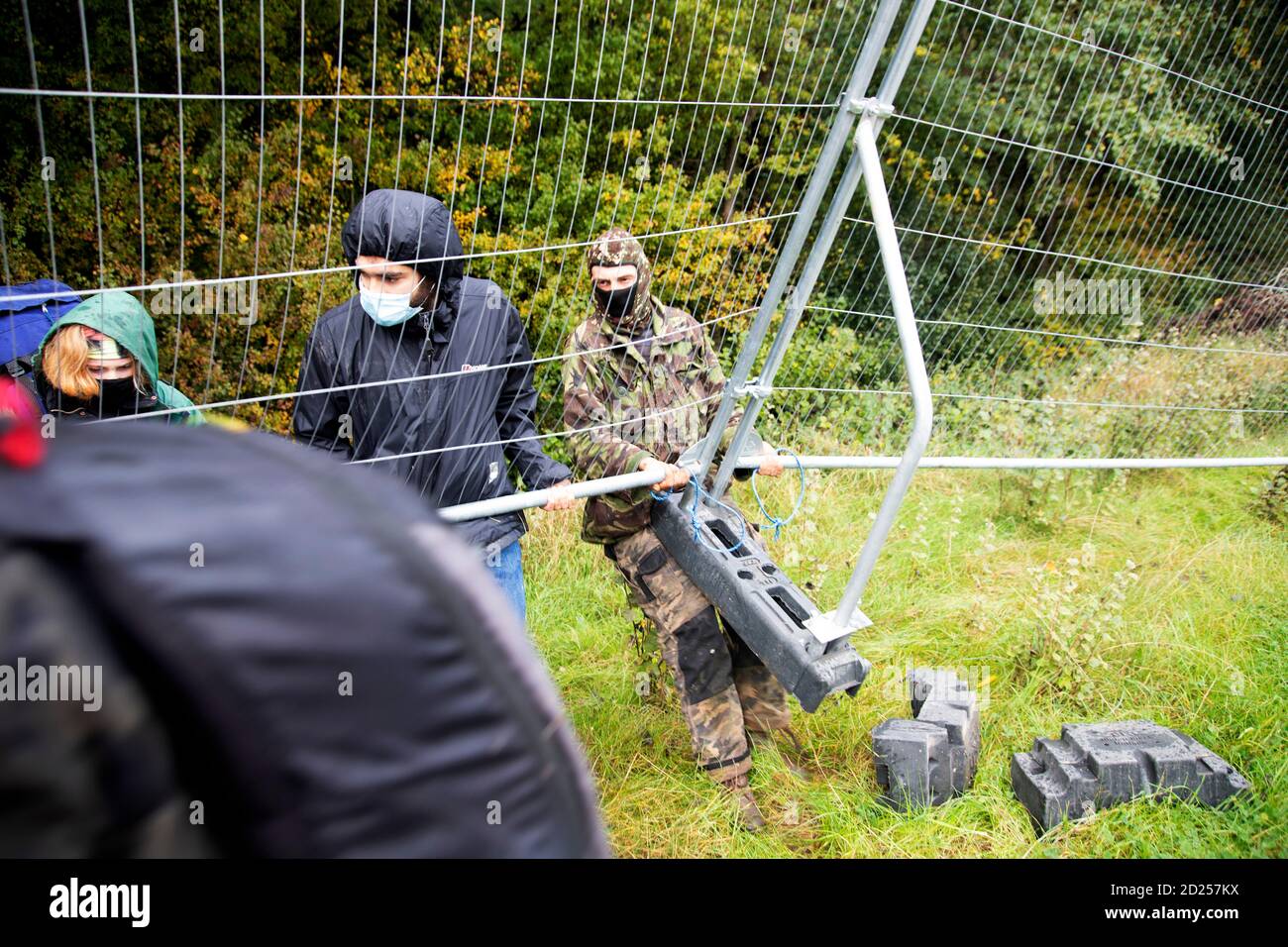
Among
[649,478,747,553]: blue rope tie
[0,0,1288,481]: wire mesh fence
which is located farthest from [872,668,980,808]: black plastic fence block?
[0,0,1288,481]: wire mesh fence

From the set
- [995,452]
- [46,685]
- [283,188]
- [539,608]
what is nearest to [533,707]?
[46,685]

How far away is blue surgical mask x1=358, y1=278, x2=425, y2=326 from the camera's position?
259 centimetres

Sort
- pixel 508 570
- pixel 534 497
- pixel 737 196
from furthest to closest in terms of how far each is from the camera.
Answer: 1. pixel 737 196
2. pixel 508 570
3. pixel 534 497

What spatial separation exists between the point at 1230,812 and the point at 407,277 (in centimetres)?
307

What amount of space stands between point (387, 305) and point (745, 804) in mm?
1916

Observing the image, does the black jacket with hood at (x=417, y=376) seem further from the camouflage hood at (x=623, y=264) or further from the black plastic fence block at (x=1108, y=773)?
the black plastic fence block at (x=1108, y=773)

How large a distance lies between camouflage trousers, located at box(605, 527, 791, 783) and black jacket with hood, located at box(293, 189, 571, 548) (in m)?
0.50

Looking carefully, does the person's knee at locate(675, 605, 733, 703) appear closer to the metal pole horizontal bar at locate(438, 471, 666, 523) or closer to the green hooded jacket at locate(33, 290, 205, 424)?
the metal pole horizontal bar at locate(438, 471, 666, 523)

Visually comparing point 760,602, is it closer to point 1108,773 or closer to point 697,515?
point 697,515

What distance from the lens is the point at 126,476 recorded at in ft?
1.82

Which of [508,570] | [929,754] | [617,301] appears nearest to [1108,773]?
[929,754]

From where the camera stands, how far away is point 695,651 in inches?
121

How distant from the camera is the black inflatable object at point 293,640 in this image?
517 mm
